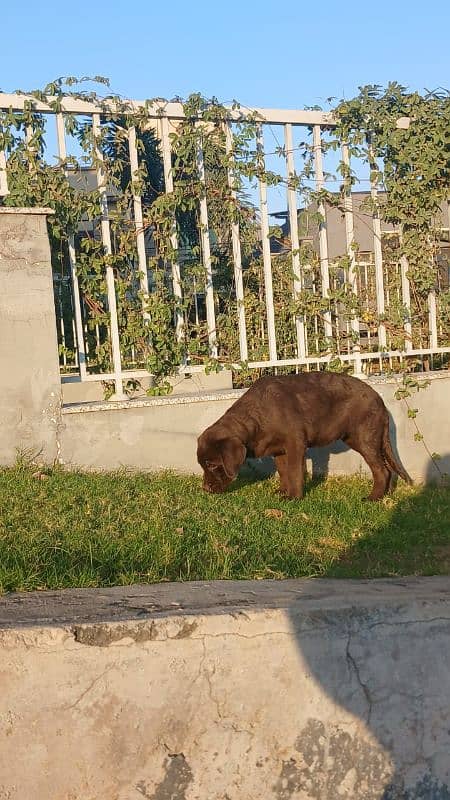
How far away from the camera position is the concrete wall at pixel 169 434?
6.94 meters

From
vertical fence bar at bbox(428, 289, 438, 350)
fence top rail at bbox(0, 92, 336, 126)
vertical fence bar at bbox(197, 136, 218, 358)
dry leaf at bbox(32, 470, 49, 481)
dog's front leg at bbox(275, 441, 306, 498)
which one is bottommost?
dog's front leg at bbox(275, 441, 306, 498)

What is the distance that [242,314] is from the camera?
784cm

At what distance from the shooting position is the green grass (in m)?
4.54

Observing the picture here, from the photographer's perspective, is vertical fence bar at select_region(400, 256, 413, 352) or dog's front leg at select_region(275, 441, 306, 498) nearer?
dog's front leg at select_region(275, 441, 306, 498)

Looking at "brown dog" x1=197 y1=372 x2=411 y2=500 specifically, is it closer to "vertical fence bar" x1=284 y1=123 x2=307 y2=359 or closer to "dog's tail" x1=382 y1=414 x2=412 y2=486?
"dog's tail" x1=382 y1=414 x2=412 y2=486

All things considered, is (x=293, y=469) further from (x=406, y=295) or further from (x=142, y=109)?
(x=142, y=109)

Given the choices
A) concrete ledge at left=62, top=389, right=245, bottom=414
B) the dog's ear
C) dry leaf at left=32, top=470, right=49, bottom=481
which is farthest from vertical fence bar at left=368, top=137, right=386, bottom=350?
dry leaf at left=32, top=470, right=49, bottom=481

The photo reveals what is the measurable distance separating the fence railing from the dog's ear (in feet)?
4.28

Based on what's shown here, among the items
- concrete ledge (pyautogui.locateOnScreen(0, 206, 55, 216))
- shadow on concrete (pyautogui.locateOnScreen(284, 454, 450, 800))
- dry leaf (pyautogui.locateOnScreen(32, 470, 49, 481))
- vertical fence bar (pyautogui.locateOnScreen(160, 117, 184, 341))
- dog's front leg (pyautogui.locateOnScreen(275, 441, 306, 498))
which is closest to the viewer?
shadow on concrete (pyautogui.locateOnScreen(284, 454, 450, 800))

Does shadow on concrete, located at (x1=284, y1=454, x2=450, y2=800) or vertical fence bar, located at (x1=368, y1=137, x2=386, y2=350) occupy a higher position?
vertical fence bar, located at (x1=368, y1=137, x2=386, y2=350)

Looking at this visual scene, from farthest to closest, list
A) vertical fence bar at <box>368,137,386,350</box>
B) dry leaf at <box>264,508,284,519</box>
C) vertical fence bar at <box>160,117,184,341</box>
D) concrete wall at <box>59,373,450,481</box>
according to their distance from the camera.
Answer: vertical fence bar at <box>368,137,386,350</box> → vertical fence bar at <box>160,117,184,341</box> → concrete wall at <box>59,373,450,481</box> → dry leaf at <box>264,508,284,519</box>

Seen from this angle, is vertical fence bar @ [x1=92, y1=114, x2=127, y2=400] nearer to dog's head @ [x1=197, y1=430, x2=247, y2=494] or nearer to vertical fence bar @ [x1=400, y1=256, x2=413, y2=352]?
dog's head @ [x1=197, y1=430, x2=247, y2=494]

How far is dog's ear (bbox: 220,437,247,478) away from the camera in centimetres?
655

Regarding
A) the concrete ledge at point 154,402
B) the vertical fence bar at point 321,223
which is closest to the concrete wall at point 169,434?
the concrete ledge at point 154,402
